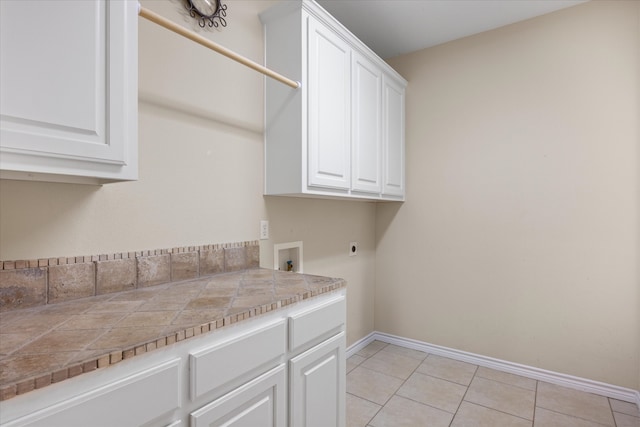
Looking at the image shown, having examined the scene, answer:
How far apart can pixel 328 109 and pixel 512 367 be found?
233 cm

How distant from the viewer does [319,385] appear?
1.43 meters

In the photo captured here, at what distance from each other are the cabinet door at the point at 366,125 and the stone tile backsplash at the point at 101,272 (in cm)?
101

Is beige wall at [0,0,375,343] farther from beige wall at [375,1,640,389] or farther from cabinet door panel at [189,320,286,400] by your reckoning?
beige wall at [375,1,640,389]

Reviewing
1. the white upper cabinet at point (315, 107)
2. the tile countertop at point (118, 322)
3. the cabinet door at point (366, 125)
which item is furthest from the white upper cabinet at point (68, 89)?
the cabinet door at point (366, 125)

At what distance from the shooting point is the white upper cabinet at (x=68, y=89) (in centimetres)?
82

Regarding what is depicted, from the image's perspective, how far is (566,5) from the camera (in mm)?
2305

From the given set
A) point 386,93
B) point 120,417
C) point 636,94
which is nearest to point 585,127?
point 636,94

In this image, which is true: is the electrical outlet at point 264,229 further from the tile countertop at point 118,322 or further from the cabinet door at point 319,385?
the cabinet door at point 319,385

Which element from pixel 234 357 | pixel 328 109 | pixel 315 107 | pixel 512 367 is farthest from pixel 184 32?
pixel 512 367

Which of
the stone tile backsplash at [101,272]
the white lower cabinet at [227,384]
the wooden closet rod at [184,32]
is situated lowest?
the white lower cabinet at [227,384]

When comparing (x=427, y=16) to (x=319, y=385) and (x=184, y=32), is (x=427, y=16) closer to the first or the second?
(x=184, y=32)

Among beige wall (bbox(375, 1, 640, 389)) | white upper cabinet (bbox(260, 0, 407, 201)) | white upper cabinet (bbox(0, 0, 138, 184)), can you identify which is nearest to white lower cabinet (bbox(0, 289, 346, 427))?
white upper cabinet (bbox(0, 0, 138, 184))

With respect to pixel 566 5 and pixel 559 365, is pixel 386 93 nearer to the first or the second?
pixel 566 5

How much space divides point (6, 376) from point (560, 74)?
315cm
